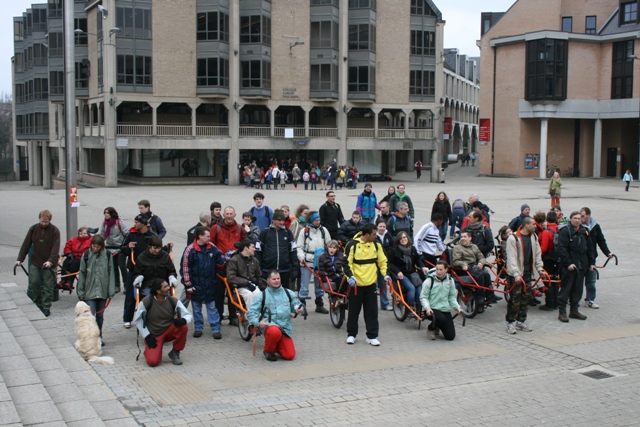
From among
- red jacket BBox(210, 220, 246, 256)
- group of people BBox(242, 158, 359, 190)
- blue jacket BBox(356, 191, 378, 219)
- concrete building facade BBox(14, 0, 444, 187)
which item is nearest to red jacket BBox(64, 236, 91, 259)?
red jacket BBox(210, 220, 246, 256)

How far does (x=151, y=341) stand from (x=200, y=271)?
1615mm

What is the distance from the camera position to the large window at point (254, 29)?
51.3 metres

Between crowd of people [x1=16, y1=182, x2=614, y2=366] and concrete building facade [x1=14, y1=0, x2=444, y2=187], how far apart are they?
36341 mm

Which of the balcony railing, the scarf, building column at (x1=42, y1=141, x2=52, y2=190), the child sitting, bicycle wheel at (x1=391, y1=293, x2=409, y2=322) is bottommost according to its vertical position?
bicycle wheel at (x1=391, y1=293, x2=409, y2=322)

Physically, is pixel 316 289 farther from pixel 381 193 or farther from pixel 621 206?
pixel 381 193

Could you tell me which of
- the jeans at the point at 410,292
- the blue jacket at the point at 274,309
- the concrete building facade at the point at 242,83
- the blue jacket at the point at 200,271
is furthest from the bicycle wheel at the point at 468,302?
the concrete building facade at the point at 242,83

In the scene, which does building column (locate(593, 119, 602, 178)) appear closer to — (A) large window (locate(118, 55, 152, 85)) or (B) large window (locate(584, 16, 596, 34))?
(B) large window (locate(584, 16, 596, 34))

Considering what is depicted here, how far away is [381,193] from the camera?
42.9 m

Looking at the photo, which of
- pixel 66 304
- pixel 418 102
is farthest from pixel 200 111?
pixel 66 304

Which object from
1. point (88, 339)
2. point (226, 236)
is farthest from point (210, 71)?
point (88, 339)

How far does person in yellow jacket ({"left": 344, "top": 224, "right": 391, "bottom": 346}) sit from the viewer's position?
11047 millimetres

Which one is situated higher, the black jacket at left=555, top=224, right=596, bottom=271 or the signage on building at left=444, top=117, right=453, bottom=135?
the signage on building at left=444, top=117, right=453, bottom=135

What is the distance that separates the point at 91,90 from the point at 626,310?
46.5m

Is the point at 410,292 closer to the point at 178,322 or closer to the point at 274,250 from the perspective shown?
the point at 274,250
